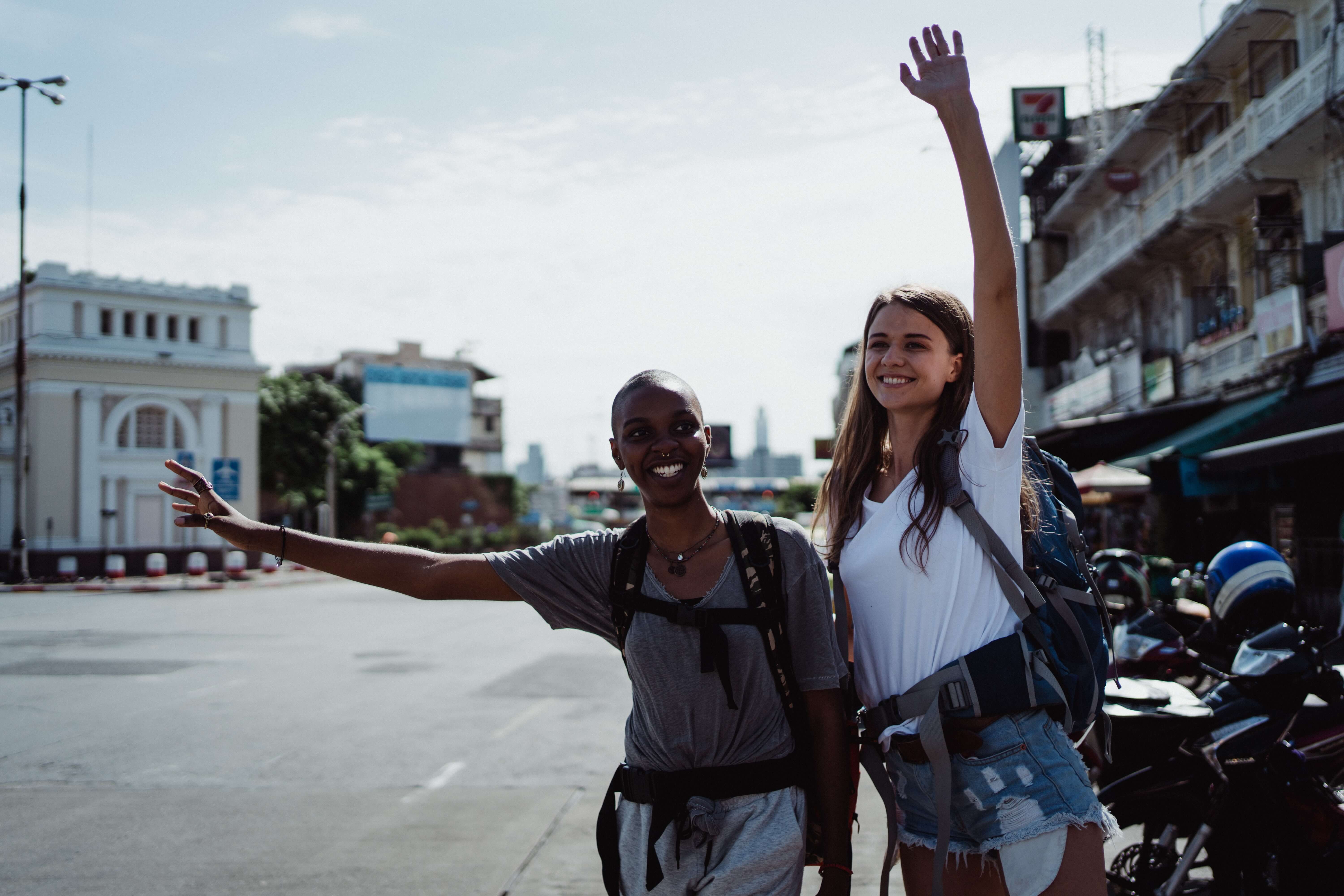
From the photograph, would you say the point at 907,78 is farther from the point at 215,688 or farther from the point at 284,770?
the point at 215,688

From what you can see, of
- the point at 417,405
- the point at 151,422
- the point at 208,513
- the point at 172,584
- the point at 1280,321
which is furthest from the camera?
the point at 417,405

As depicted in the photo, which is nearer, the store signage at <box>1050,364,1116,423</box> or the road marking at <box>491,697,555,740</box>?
the road marking at <box>491,697,555,740</box>

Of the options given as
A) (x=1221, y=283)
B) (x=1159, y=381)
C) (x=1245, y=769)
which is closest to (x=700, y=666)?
(x=1245, y=769)

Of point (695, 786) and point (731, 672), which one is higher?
point (731, 672)

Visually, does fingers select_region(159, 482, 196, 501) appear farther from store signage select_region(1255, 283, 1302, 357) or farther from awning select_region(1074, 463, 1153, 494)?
store signage select_region(1255, 283, 1302, 357)

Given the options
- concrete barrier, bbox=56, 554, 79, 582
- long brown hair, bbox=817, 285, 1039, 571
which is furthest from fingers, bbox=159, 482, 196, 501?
concrete barrier, bbox=56, 554, 79, 582

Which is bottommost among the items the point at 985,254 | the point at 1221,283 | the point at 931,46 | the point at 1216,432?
the point at 985,254

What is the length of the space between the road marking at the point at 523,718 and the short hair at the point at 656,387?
6.05 meters

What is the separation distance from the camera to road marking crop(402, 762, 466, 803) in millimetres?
6141

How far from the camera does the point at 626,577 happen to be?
2367 millimetres

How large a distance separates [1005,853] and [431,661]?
444 inches

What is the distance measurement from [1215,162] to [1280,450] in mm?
9047

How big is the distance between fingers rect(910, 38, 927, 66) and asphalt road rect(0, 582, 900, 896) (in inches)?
137

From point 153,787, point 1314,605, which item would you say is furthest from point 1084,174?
point 153,787
